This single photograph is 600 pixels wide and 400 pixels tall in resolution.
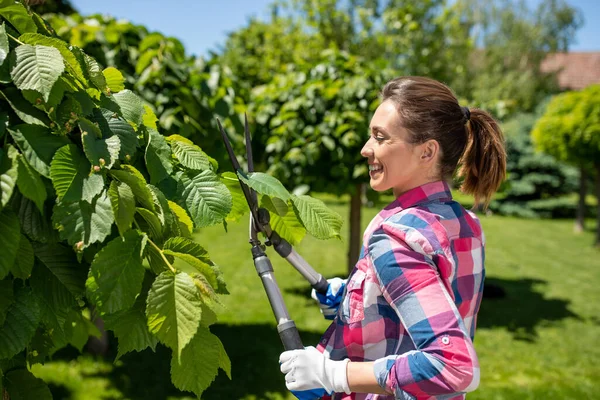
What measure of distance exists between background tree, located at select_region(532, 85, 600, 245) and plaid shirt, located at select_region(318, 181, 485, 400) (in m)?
11.4

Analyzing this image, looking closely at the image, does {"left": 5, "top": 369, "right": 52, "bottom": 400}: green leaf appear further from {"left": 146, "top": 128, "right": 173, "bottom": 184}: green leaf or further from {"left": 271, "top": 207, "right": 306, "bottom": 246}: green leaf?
{"left": 271, "top": 207, "right": 306, "bottom": 246}: green leaf

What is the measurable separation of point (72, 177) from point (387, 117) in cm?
79

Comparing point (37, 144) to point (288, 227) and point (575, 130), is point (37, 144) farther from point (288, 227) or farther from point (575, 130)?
point (575, 130)

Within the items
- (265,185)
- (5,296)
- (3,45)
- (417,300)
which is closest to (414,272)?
(417,300)

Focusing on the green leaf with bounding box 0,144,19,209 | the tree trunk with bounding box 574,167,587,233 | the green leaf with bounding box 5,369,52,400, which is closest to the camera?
the green leaf with bounding box 0,144,19,209

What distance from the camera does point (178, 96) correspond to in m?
4.23

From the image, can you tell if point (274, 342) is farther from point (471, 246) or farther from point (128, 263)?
point (128, 263)

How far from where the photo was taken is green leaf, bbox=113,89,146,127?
124 centimetres

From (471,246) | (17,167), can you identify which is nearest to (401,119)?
(471,246)

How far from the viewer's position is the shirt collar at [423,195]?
1.43m

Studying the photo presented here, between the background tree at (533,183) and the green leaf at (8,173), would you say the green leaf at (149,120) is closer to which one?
the green leaf at (8,173)

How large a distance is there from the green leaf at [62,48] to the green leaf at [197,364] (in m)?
0.59

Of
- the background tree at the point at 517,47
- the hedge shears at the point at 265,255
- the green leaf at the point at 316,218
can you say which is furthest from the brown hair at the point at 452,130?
the background tree at the point at 517,47

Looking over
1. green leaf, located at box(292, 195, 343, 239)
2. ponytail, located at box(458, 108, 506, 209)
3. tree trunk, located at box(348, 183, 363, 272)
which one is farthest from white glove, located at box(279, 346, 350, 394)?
tree trunk, located at box(348, 183, 363, 272)
